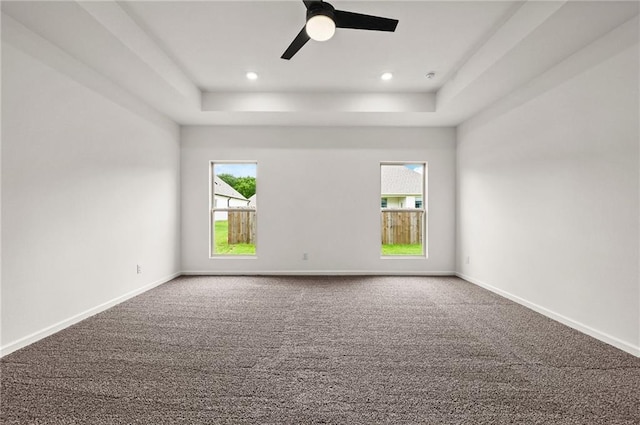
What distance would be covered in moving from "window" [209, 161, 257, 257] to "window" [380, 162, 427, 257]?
2307mm

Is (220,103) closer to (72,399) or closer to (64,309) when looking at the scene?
(64,309)

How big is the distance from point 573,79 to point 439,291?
273 cm

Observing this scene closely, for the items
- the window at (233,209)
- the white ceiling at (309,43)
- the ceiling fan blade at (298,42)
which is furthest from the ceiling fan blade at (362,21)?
the window at (233,209)

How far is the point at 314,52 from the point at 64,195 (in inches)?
112

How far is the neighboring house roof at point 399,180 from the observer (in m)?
5.14

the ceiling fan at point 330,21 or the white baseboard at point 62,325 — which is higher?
the ceiling fan at point 330,21

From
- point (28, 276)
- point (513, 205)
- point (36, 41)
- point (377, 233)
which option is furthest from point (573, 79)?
point (28, 276)

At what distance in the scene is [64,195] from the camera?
2697 mm

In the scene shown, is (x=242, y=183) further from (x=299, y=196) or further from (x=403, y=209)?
(x=403, y=209)

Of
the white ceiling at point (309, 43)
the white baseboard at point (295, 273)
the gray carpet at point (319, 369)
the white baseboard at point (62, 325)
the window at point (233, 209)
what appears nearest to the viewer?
the gray carpet at point (319, 369)

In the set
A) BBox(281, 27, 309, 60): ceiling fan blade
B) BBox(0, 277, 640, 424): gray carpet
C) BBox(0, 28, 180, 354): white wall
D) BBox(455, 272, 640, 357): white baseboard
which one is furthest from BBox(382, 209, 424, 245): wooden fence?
BBox(0, 28, 180, 354): white wall

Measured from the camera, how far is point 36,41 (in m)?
2.42

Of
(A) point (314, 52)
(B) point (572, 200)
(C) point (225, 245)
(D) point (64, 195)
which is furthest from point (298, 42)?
(C) point (225, 245)

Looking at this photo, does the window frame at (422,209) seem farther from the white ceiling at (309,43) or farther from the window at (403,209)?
the white ceiling at (309,43)
